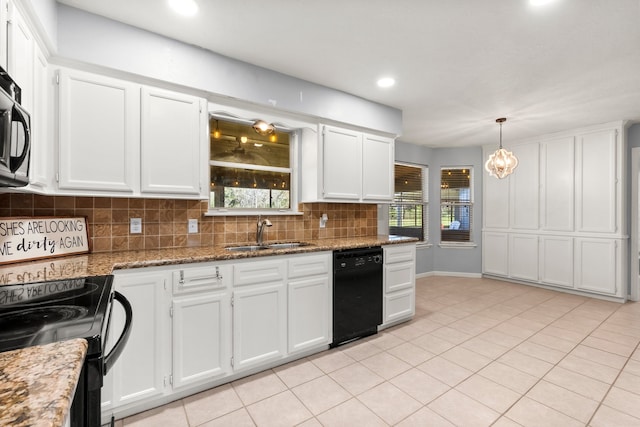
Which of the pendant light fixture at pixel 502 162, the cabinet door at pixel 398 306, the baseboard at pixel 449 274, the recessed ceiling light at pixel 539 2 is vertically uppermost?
the recessed ceiling light at pixel 539 2

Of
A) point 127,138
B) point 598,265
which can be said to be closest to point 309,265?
point 127,138

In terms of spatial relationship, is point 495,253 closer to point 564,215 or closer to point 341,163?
point 564,215

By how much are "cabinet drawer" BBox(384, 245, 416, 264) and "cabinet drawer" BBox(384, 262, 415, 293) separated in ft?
0.18

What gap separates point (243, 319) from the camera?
230cm

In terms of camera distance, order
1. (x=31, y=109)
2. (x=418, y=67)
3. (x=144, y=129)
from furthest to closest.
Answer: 1. (x=418, y=67)
2. (x=144, y=129)
3. (x=31, y=109)

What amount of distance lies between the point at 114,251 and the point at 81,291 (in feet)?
3.57

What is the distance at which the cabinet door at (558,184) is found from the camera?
468 cm

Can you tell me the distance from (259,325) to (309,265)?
24.7 inches

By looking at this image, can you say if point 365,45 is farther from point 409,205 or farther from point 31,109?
point 409,205

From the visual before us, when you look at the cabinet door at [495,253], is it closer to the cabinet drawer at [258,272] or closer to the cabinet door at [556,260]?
the cabinet door at [556,260]

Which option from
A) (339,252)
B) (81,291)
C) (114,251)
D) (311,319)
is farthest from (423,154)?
(81,291)

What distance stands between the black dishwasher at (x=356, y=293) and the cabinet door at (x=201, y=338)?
40.4 inches

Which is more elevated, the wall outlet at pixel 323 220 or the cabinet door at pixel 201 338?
the wall outlet at pixel 323 220

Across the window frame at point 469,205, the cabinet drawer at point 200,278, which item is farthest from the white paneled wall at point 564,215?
the cabinet drawer at point 200,278
